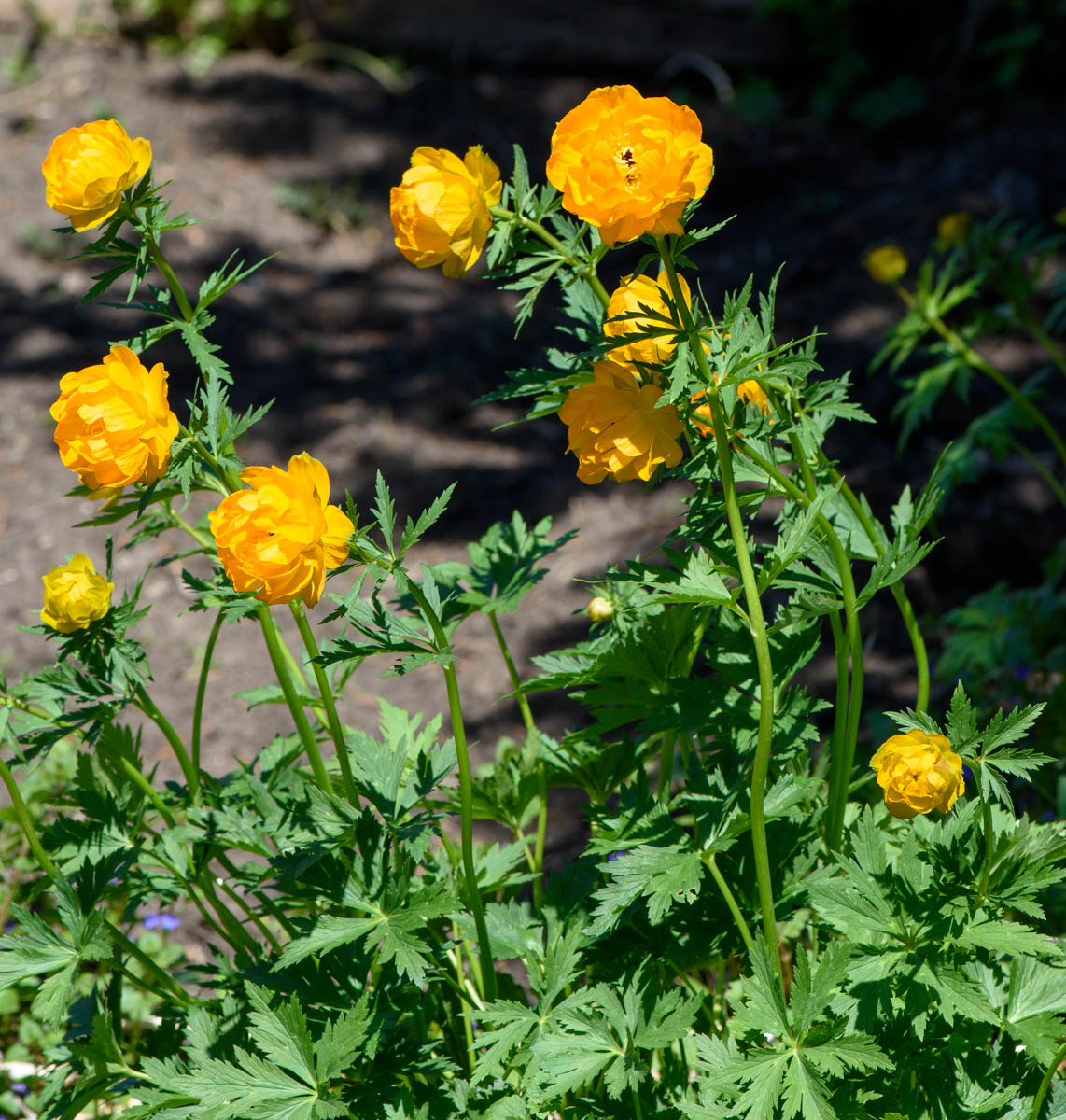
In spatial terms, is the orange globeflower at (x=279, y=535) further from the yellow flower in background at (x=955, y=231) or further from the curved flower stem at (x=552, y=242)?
the yellow flower in background at (x=955, y=231)

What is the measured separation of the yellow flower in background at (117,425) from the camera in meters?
1.02

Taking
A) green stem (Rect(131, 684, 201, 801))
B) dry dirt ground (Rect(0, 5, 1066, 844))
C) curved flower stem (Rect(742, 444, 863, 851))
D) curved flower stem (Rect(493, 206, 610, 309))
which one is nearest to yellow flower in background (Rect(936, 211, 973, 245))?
dry dirt ground (Rect(0, 5, 1066, 844))

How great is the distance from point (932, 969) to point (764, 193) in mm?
3700

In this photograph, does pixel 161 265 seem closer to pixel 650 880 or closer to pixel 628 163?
pixel 628 163

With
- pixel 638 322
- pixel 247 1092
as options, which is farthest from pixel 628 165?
pixel 247 1092

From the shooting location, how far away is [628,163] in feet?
3.10

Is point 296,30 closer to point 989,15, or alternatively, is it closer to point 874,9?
point 874,9

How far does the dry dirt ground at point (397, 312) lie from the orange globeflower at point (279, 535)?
1.59 meters

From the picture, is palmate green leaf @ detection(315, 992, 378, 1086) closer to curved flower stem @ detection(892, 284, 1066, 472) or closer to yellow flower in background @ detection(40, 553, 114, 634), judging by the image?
yellow flower in background @ detection(40, 553, 114, 634)

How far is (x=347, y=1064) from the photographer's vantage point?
1.15 metres

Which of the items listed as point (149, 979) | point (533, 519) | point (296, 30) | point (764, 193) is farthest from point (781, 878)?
point (296, 30)

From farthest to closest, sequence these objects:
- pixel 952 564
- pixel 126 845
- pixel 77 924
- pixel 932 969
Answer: pixel 952 564 → pixel 126 845 → pixel 77 924 → pixel 932 969

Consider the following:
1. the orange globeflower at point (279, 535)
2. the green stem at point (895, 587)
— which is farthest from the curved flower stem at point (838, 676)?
the orange globeflower at point (279, 535)

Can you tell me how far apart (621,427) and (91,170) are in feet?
1.92
